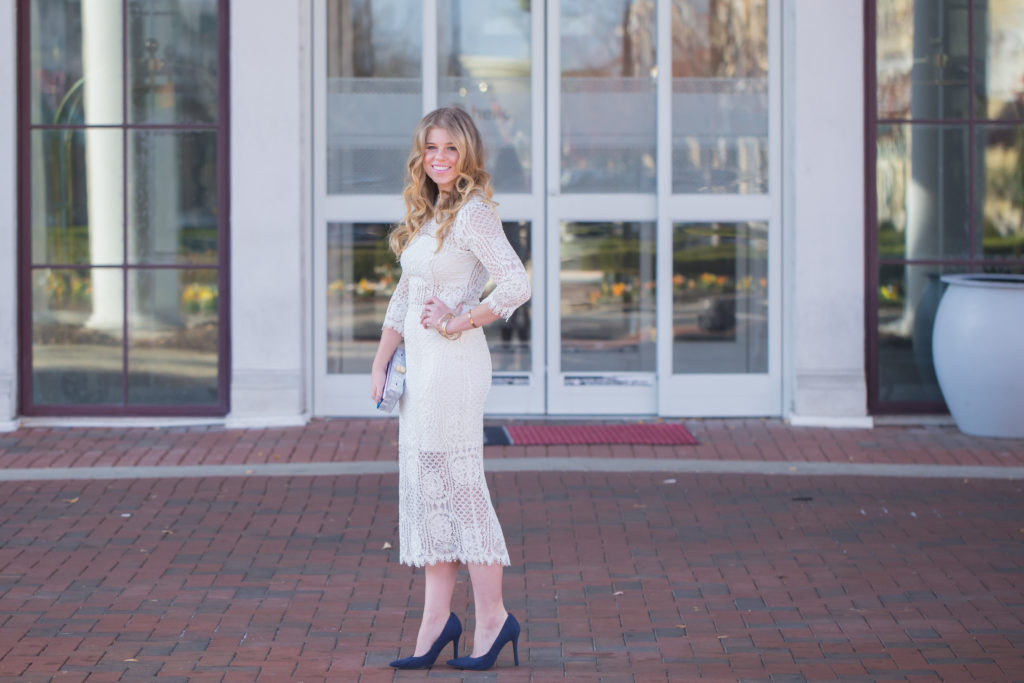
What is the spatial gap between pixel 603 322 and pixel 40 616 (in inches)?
207

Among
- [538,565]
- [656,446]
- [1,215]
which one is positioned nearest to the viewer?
[538,565]

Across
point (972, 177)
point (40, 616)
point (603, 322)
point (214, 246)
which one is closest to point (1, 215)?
point (214, 246)

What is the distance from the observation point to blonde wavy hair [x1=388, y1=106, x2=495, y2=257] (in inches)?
183

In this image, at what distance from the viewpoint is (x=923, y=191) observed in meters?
9.72

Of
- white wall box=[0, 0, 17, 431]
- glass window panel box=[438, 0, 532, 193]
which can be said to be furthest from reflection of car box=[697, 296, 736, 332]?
white wall box=[0, 0, 17, 431]

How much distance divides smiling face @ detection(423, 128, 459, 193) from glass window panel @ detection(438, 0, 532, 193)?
517 centimetres

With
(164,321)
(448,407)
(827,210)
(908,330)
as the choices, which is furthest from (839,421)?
(448,407)

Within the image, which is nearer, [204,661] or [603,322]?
[204,661]

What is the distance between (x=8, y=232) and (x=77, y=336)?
802 millimetres

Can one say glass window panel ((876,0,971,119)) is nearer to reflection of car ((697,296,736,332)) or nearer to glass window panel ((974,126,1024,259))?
glass window panel ((974,126,1024,259))

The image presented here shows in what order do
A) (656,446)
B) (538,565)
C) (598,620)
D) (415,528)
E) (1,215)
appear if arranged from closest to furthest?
(415,528) < (598,620) < (538,565) < (656,446) < (1,215)

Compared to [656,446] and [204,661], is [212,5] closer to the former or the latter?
[656,446]

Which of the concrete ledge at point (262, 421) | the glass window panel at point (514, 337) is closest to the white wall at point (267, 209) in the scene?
the concrete ledge at point (262, 421)

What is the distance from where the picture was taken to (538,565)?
6.16 metres
